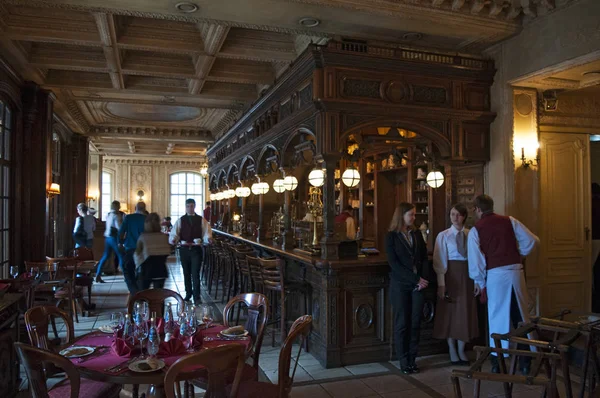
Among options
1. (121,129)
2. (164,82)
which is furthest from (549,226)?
(121,129)

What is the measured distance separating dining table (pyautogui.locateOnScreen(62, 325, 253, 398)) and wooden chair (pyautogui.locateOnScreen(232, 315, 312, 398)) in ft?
0.78

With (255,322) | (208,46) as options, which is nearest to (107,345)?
(255,322)

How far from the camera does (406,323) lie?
4773 mm

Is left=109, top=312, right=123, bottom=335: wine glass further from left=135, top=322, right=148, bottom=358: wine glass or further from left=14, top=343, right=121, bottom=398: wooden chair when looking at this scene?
left=14, top=343, right=121, bottom=398: wooden chair

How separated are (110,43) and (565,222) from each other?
20.9 ft

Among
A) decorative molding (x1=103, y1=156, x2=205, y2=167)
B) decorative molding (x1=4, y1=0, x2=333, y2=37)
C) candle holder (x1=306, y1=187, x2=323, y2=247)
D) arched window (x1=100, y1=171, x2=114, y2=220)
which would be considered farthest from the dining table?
arched window (x1=100, y1=171, x2=114, y2=220)

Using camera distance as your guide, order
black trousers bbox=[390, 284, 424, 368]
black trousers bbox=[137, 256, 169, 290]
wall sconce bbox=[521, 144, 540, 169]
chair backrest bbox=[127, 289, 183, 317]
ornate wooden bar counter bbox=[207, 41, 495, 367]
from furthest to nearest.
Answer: black trousers bbox=[137, 256, 169, 290] < wall sconce bbox=[521, 144, 540, 169] < ornate wooden bar counter bbox=[207, 41, 495, 367] < black trousers bbox=[390, 284, 424, 368] < chair backrest bbox=[127, 289, 183, 317]

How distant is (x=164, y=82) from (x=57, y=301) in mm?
4290

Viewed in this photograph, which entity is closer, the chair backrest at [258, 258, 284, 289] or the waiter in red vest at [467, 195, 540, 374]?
the waiter in red vest at [467, 195, 540, 374]

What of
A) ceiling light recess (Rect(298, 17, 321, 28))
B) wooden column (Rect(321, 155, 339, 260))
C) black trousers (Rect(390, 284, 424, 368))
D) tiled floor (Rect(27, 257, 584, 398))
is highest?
ceiling light recess (Rect(298, 17, 321, 28))

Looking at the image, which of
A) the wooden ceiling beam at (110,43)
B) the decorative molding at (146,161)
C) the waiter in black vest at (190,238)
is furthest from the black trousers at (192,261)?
the decorative molding at (146,161)

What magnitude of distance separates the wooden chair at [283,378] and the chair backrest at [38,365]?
1003 mm

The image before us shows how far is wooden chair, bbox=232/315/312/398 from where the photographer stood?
9.20 ft

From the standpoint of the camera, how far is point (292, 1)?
4812 millimetres
